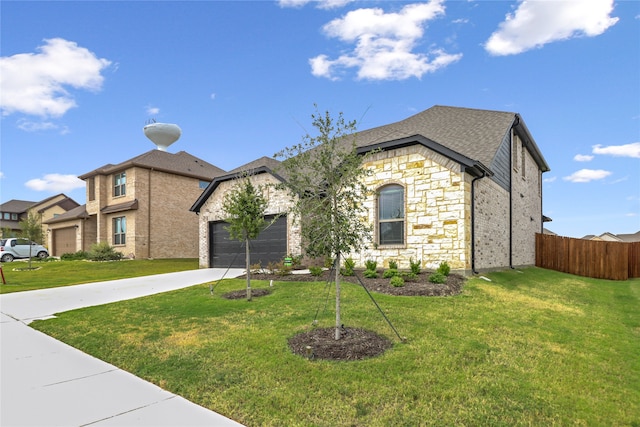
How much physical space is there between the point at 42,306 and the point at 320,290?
7631mm

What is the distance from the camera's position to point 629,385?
14.0 feet

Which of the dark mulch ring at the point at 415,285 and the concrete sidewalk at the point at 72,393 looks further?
the dark mulch ring at the point at 415,285

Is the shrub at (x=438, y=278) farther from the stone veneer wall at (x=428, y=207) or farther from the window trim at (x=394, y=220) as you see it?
the window trim at (x=394, y=220)

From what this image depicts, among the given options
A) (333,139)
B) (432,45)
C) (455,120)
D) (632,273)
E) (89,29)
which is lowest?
(632,273)

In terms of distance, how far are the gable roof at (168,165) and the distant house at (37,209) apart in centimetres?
1236

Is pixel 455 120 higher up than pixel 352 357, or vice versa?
pixel 455 120

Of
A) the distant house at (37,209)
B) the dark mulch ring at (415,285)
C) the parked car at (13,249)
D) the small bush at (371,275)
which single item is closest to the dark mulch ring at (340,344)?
the dark mulch ring at (415,285)

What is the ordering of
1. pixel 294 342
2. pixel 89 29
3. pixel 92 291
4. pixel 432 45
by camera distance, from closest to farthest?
pixel 294 342 < pixel 92 291 < pixel 432 45 < pixel 89 29

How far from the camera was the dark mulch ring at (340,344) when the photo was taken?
4.90 meters

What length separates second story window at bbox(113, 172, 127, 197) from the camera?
26.0 m

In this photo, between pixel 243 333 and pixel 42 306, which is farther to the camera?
pixel 42 306

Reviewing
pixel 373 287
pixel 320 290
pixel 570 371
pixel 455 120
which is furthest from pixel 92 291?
pixel 455 120

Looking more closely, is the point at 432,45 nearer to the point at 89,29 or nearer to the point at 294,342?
the point at 294,342

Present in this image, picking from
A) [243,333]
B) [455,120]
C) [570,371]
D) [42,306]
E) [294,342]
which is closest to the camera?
[570,371]
